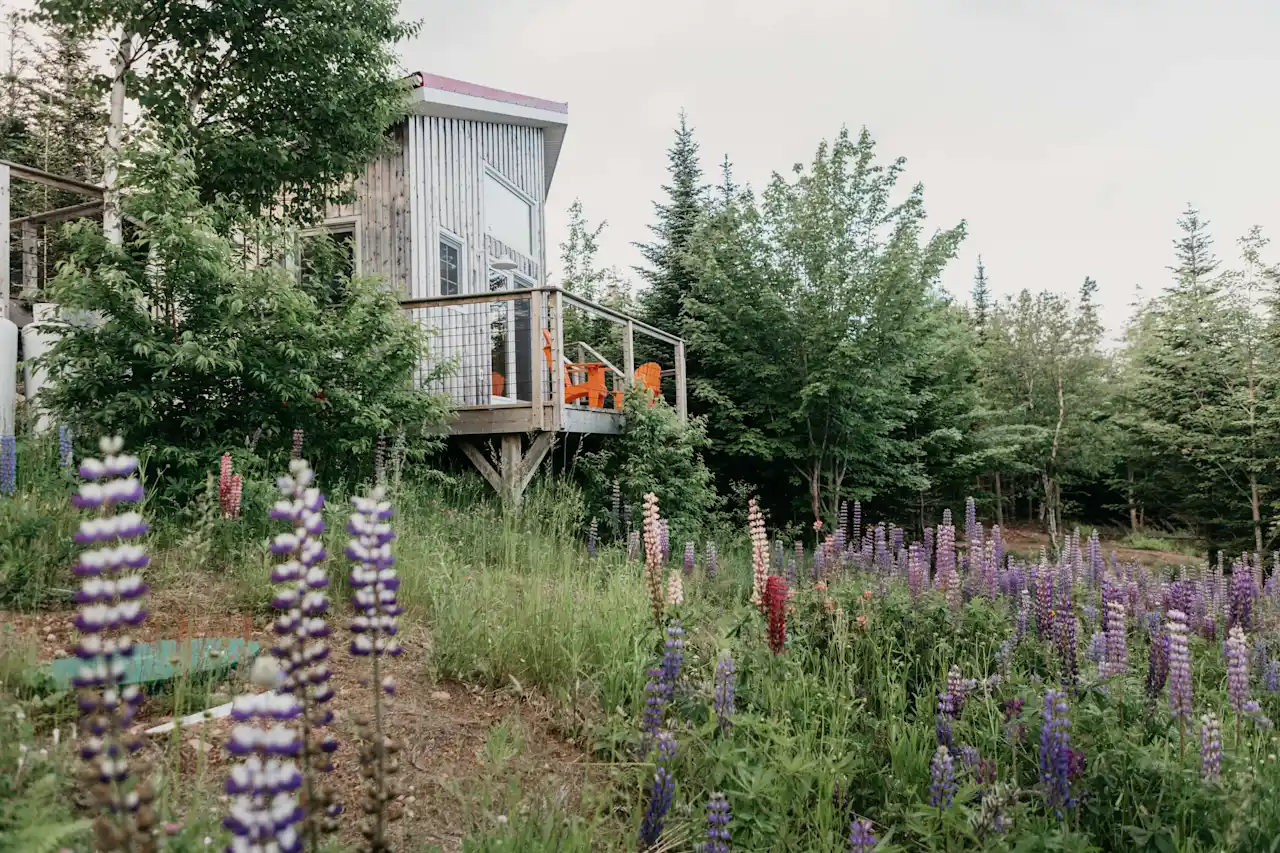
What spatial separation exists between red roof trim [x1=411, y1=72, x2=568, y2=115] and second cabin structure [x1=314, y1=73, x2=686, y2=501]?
21 millimetres

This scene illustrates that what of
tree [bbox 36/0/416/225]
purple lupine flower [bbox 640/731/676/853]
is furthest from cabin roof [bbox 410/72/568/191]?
purple lupine flower [bbox 640/731/676/853]

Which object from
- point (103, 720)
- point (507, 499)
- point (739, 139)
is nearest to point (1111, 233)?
point (739, 139)

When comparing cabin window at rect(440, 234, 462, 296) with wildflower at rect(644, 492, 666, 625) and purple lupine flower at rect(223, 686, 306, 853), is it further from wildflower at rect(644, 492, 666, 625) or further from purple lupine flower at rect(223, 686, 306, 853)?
purple lupine flower at rect(223, 686, 306, 853)

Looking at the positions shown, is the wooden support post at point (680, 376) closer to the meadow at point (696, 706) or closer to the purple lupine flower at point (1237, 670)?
the meadow at point (696, 706)

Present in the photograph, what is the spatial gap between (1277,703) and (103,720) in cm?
489

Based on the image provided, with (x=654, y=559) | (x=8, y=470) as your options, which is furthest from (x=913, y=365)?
(x=8, y=470)

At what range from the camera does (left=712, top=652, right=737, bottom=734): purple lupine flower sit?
105 inches

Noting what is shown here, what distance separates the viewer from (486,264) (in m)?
12.5

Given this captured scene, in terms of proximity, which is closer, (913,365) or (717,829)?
(717,829)

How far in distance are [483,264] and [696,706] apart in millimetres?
10583

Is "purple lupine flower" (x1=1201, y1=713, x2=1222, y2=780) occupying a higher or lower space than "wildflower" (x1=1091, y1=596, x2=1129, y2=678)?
lower

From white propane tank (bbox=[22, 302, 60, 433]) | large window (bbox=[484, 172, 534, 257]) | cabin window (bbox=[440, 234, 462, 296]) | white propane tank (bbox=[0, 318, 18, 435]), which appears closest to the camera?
white propane tank (bbox=[22, 302, 60, 433])

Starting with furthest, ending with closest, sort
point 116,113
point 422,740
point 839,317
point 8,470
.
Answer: point 839,317 → point 116,113 → point 8,470 → point 422,740

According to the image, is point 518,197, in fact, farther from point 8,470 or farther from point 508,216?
point 8,470
